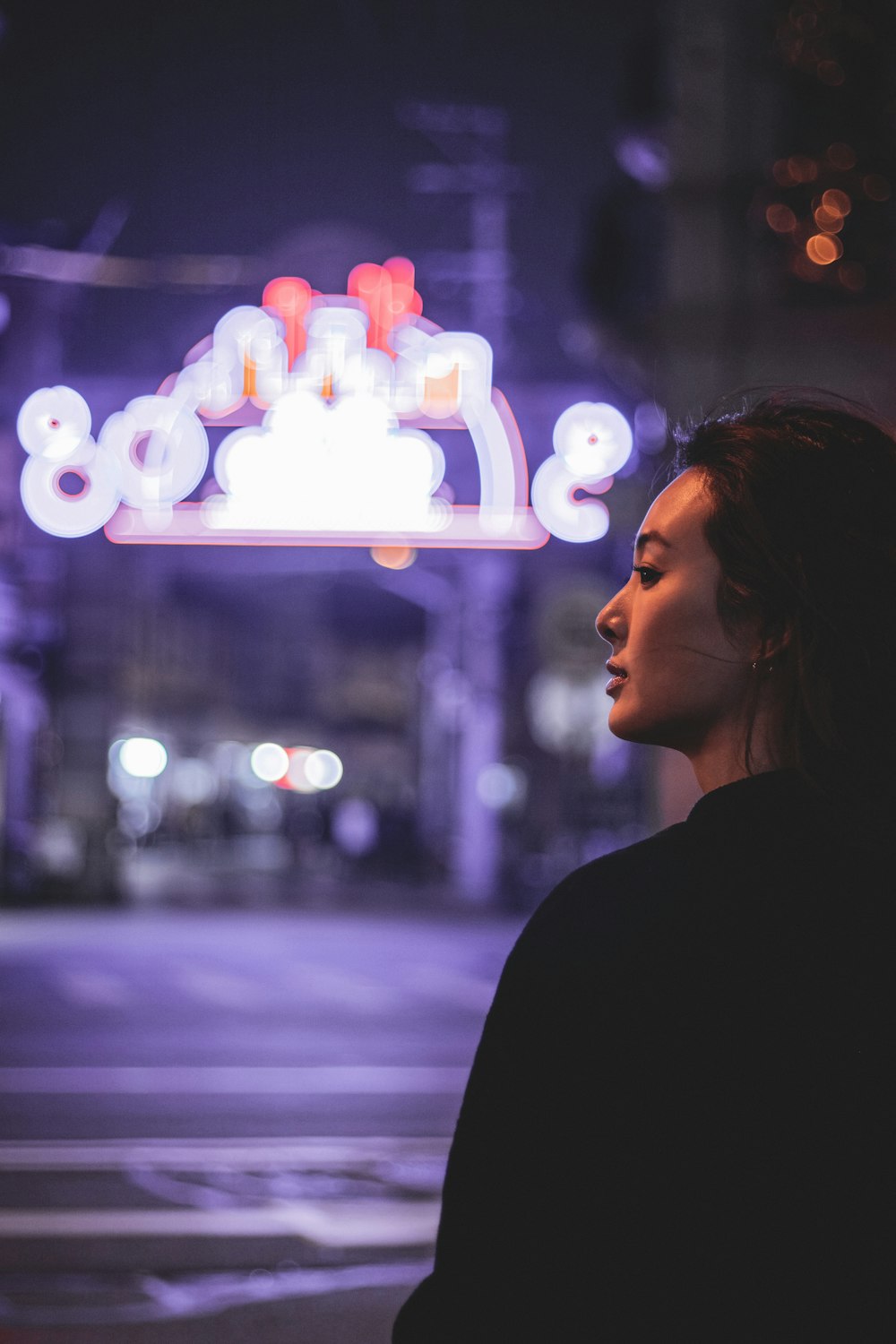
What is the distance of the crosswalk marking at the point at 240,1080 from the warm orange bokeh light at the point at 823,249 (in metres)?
6.90

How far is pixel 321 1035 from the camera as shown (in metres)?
11.3

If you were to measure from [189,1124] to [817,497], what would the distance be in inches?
290

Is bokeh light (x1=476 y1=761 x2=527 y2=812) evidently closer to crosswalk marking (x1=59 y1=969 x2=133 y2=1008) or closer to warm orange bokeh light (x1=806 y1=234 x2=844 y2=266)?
crosswalk marking (x1=59 y1=969 x2=133 y2=1008)

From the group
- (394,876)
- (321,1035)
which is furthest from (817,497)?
(394,876)

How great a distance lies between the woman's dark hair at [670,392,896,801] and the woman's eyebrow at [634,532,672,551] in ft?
0.15

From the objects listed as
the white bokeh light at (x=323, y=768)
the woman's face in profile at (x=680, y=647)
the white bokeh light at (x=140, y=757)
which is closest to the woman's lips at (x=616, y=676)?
the woman's face in profile at (x=680, y=647)

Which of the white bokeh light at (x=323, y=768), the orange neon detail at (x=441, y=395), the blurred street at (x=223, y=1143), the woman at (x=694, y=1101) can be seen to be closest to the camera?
the woman at (x=694, y=1101)

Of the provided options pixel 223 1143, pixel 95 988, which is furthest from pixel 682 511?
pixel 95 988

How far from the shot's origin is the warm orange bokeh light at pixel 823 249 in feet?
39.1

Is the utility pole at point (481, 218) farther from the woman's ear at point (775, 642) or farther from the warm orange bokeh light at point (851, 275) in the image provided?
the woman's ear at point (775, 642)

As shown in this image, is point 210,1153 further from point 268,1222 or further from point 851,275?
point 851,275

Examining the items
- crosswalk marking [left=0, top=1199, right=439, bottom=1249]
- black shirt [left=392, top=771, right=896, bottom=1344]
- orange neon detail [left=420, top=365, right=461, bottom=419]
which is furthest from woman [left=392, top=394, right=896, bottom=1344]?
orange neon detail [left=420, top=365, right=461, bottom=419]

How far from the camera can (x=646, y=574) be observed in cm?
152

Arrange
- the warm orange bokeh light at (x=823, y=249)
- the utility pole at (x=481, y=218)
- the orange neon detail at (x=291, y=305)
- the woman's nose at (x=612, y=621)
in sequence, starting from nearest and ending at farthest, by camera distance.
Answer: the woman's nose at (x=612, y=621), the warm orange bokeh light at (x=823, y=249), the orange neon detail at (x=291, y=305), the utility pole at (x=481, y=218)
